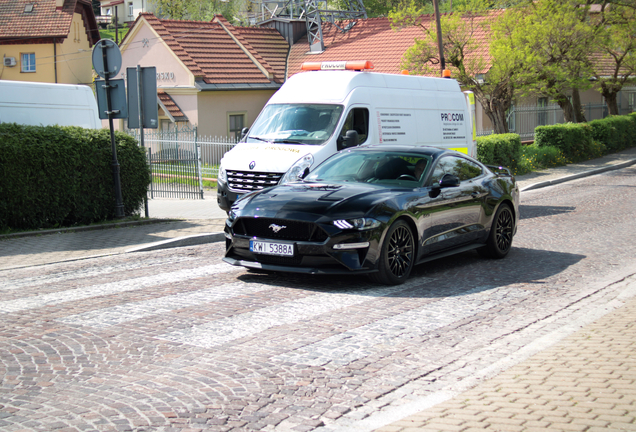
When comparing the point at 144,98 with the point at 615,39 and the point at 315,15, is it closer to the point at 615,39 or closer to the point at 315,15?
the point at 615,39

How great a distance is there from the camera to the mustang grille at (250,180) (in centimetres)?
1221

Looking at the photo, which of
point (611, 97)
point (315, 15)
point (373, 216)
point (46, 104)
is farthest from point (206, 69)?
point (373, 216)

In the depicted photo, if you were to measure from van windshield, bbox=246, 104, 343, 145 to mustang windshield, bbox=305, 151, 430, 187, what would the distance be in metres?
3.29

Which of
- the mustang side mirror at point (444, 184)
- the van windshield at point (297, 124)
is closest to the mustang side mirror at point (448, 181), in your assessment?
the mustang side mirror at point (444, 184)

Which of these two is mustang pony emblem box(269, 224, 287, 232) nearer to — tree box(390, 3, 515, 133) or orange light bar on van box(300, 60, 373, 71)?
orange light bar on van box(300, 60, 373, 71)

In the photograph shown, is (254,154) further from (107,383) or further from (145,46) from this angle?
(145,46)

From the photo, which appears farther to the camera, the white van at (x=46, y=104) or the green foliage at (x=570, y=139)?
the green foliage at (x=570, y=139)

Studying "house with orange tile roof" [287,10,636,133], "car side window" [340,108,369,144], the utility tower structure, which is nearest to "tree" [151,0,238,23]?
the utility tower structure

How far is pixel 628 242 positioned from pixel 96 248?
812 centimetres

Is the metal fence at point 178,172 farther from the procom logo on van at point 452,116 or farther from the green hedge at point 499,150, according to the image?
the green hedge at point 499,150

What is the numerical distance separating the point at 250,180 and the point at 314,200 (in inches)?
183

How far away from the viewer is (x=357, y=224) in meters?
7.65

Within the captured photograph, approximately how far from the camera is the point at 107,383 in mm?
4934

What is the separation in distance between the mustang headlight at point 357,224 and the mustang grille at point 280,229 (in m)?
0.19
